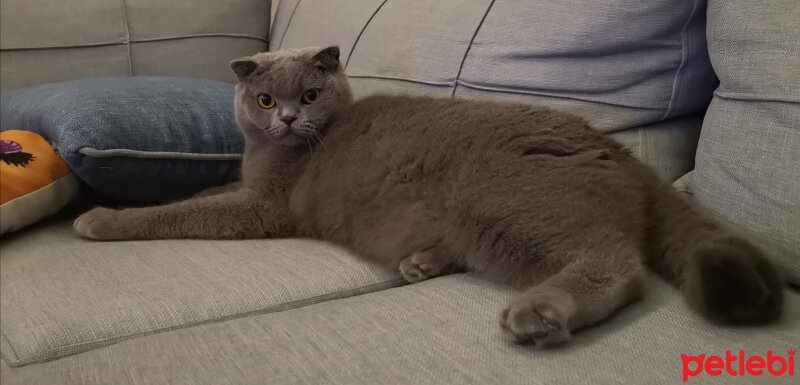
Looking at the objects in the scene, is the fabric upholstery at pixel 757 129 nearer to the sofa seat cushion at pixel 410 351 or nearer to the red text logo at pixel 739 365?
the sofa seat cushion at pixel 410 351

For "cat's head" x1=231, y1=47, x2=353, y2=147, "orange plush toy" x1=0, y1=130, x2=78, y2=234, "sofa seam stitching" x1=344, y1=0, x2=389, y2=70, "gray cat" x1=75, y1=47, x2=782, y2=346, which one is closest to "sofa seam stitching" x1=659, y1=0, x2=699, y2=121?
"gray cat" x1=75, y1=47, x2=782, y2=346

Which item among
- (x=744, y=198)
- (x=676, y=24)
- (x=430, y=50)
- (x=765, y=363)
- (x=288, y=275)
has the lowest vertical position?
(x=288, y=275)

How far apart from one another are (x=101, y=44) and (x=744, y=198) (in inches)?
82.0

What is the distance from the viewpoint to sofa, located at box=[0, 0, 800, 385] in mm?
739

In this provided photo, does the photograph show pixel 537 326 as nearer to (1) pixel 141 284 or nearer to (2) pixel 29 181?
(1) pixel 141 284

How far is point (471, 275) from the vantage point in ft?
3.54

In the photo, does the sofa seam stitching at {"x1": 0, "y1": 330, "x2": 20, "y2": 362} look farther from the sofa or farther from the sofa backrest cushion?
the sofa backrest cushion

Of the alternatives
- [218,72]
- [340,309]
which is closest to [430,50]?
[340,309]

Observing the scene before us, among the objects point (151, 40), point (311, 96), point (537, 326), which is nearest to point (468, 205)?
point (537, 326)

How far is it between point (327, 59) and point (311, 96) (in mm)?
99

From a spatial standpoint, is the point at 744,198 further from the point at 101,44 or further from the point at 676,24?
the point at 101,44

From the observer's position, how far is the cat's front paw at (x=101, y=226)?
3.96ft

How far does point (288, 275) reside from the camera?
1058 mm

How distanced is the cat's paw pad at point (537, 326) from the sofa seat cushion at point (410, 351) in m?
0.01
